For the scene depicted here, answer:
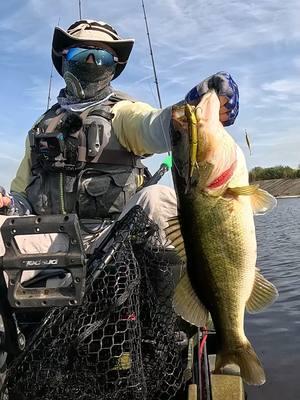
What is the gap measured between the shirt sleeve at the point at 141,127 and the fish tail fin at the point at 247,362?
4.63 feet

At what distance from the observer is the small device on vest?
4.35m

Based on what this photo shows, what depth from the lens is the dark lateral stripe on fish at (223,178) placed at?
8.44ft

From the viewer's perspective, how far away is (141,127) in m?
3.97

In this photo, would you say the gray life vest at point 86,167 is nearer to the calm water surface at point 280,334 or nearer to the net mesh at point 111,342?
the net mesh at point 111,342

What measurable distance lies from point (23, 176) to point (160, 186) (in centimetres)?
184

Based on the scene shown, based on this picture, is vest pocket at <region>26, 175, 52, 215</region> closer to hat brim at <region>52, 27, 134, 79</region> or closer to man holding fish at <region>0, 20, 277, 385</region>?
man holding fish at <region>0, 20, 277, 385</region>

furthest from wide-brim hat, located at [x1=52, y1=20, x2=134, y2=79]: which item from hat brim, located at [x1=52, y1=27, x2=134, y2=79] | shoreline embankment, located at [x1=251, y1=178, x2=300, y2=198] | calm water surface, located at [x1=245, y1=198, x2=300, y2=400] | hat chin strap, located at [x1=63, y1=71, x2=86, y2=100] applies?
shoreline embankment, located at [x1=251, y1=178, x2=300, y2=198]

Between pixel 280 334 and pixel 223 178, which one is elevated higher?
pixel 223 178

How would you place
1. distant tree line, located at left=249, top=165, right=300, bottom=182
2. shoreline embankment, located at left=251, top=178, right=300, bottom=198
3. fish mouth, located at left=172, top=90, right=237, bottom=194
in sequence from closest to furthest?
fish mouth, located at left=172, top=90, right=237, bottom=194 → distant tree line, located at left=249, top=165, right=300, bottom=182 → shoreline embankment, located at left=251, top=178, right=300, bottom=198

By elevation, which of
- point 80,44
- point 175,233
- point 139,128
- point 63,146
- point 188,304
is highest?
point 80,44

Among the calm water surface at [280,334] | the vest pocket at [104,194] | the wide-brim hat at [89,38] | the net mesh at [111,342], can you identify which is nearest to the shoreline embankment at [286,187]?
the calm water surface at [280,334]

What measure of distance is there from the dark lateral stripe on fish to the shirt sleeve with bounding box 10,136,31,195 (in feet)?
9.14

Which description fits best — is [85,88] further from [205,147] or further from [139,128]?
[205,147]

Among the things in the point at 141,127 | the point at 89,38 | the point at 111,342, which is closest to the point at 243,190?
→ the point at 111,342
